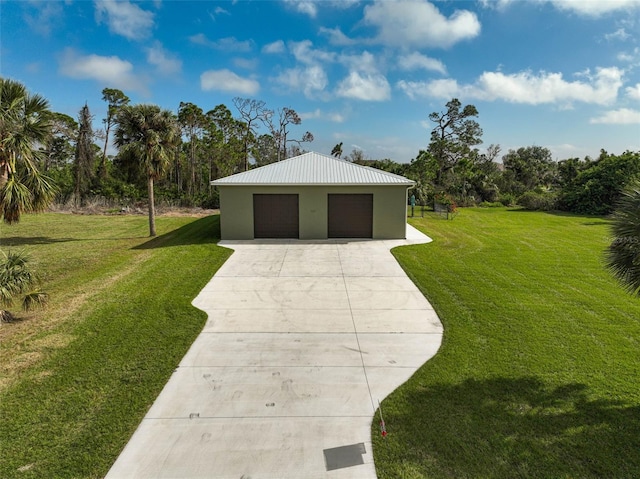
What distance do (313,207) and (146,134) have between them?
7654mm

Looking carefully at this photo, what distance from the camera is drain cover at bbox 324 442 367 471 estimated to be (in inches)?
149

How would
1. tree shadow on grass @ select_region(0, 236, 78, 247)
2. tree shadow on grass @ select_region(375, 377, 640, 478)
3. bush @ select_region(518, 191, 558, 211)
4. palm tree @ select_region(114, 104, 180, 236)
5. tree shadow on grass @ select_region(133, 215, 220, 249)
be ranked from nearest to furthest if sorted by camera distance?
tree shadow on grass @ select_region(375, 377, 640, 478) < tree shadow on grass @ select_region(133, 215, 220, 249) < tree shadow on grass @ select_region(0, 236, 78, 247) < palm tree @ select_region(114, 104, 180, 236) < bush @ select_region(518, 191, 558, 211)

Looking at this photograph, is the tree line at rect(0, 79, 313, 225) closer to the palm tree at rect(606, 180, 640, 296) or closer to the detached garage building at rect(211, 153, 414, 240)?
the detached garage building at rect(211, 153, 414, 240)

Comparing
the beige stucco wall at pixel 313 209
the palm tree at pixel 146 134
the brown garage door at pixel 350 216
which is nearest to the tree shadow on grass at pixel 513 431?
the beige stucco wall at pixel 313 209

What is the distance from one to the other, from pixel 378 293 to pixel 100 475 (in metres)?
6.58

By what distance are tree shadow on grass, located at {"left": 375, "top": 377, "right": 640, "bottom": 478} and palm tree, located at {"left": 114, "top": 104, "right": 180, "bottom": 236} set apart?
14.5m

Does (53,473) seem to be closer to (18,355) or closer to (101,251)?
(18,355)

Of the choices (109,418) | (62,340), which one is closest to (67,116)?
(62,340)

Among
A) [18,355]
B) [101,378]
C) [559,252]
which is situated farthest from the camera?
[559,252]

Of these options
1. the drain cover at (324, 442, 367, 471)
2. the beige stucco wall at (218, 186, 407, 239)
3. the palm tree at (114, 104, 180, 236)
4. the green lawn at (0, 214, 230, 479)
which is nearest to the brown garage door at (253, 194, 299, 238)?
the beige stucco wall at (218, 186, 407, 239)

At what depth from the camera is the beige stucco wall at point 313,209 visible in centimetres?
1529

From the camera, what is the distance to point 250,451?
13.0 feet

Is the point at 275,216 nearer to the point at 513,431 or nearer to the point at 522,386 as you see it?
the point at 522,386

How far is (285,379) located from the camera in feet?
17.4
